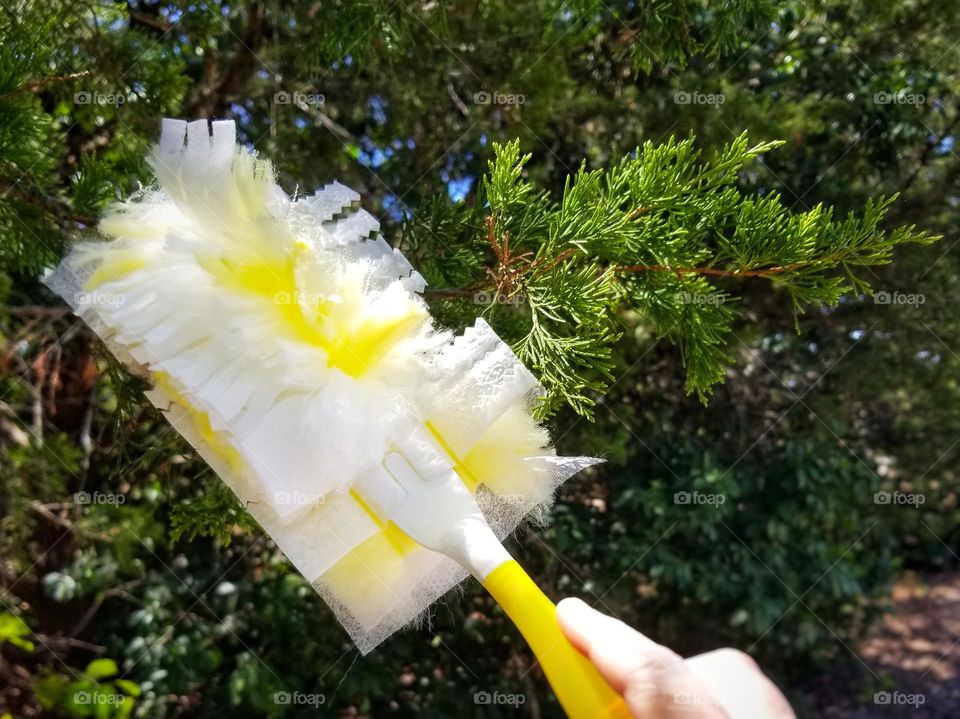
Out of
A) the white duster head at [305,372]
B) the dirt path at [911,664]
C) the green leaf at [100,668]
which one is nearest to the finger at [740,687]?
the white duster head at [305,372]

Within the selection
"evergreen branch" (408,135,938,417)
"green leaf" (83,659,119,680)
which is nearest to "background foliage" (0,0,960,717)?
"green leaf" (83,659,119,680)

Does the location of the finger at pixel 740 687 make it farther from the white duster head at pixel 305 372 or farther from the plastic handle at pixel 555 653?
the white duster head at pixel 305 372

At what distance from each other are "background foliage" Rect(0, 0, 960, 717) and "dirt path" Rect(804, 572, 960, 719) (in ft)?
1.13

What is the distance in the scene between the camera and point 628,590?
2055 mm

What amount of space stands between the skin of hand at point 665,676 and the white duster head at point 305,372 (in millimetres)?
149

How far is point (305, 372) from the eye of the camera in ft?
2.11

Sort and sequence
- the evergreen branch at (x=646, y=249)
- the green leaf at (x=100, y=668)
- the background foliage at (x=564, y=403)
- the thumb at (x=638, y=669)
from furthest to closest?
the green leaf at (x=100, y=668)
the background foliage at (x=564, y=403)
the evergreen branch at (x=646, y=249)
the thumb at (x=638, y=669)

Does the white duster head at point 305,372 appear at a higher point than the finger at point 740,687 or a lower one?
higher

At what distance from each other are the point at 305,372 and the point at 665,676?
37cm

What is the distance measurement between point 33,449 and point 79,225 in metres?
0.90

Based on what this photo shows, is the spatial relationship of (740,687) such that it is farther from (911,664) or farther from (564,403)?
(911,664)

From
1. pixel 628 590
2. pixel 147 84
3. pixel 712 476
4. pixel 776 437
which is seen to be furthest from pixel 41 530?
pixel 776 437

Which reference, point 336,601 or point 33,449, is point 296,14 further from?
point 336,601

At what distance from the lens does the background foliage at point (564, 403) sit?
139 centimetres
